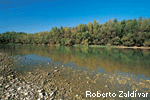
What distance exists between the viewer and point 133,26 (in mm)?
62031

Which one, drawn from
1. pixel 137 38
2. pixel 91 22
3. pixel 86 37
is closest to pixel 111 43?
pixel 137 38

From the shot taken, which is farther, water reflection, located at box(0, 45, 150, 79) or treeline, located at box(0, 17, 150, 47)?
treeline, located at box(0, 17, 150, 47)

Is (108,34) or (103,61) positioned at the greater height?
(108,34)

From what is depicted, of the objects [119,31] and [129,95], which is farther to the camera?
[119,31]

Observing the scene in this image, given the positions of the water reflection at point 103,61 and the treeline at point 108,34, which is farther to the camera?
the treeline at point 108,34

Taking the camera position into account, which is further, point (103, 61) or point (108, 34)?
point (108, 34)

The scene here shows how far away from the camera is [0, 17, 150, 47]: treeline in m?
59.2

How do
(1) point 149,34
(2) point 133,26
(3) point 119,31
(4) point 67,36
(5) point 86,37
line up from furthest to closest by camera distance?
1. (4) point 67,36
2. (5) point 86,37
3. (3) point 119,31
4. (2) point 133,26
5. (1) point 149,34

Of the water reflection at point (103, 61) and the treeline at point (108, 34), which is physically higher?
the treeline at point (108, 34)

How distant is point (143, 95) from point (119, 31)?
229ft

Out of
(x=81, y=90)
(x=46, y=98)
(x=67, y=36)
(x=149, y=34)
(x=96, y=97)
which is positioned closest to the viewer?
(x=46, y=98)

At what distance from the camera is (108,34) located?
69938 millimetres

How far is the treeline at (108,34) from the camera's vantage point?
59156 mm

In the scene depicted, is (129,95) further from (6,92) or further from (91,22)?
(91,22)
